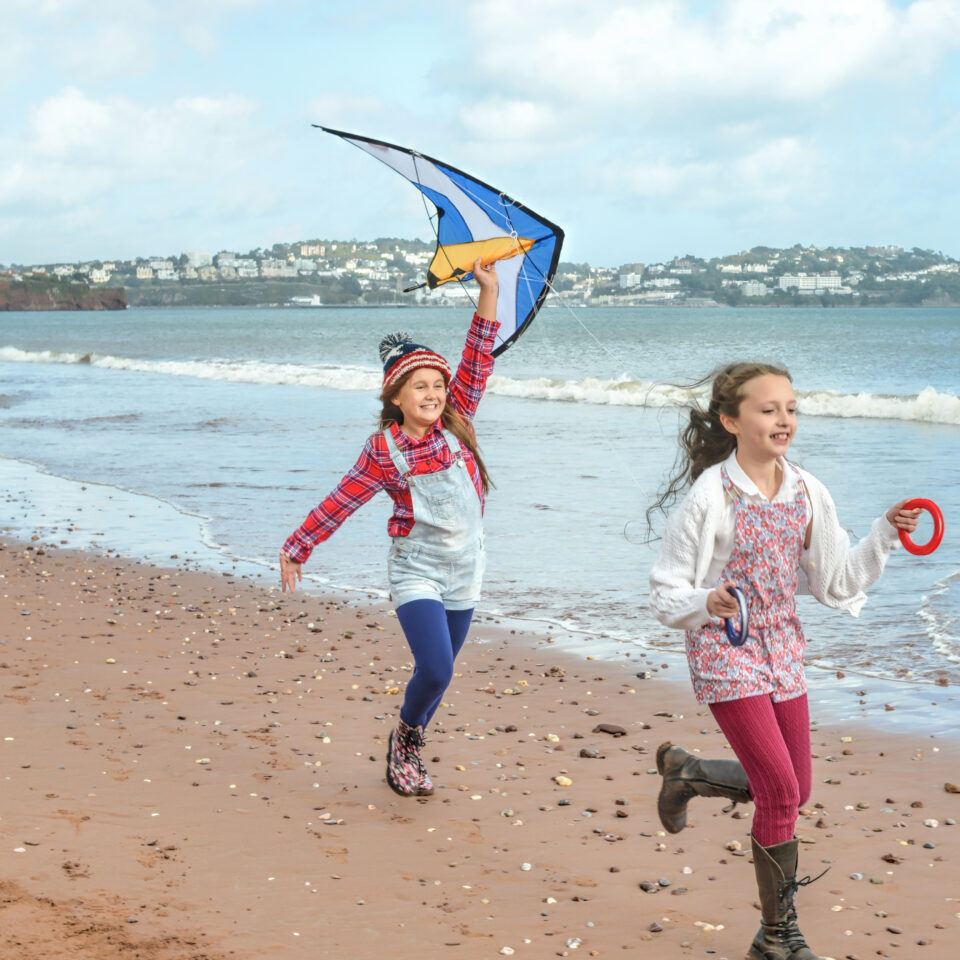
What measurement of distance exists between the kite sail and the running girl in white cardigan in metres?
1.86

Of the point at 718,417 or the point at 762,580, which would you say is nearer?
the point at 762,580

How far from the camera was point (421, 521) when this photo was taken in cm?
459

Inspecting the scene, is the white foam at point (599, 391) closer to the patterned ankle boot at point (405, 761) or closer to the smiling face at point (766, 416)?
the patterned ankle boot at point (405, 761)

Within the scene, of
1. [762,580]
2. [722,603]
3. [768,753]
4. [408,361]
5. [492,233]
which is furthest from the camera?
[492,233]

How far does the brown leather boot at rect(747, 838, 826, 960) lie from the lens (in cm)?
332

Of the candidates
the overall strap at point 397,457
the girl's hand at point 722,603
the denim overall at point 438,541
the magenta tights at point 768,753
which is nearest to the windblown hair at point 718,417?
the girl's hand at point 722,603

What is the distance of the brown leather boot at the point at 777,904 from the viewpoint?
332 centimetres

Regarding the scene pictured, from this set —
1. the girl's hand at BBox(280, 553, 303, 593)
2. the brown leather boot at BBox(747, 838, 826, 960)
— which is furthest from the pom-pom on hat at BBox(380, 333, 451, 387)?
the brown leather boot at BBox(747, 838, 826, 960)

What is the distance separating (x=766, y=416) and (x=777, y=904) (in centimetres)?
139

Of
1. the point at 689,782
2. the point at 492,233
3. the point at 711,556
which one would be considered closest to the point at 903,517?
the point at 711,556

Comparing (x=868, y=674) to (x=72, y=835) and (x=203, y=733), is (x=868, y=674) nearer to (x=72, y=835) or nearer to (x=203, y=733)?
(x=203, y=733)

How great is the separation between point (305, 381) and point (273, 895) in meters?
33.9

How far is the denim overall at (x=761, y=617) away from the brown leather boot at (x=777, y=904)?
0.44m

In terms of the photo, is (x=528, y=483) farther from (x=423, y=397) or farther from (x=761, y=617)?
(x=761, y=617)
